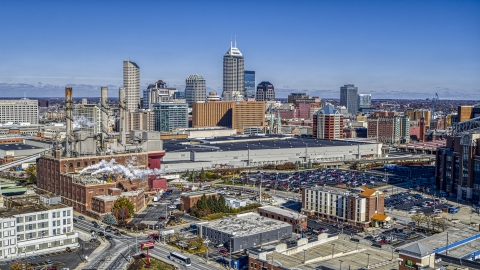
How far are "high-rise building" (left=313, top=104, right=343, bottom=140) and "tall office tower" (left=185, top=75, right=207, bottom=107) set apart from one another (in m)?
66.1

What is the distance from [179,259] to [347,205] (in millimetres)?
14053

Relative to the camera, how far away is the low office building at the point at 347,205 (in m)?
37.1

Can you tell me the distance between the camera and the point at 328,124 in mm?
84625

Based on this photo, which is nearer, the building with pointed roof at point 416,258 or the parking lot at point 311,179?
the building with pointed roof at point 416,258

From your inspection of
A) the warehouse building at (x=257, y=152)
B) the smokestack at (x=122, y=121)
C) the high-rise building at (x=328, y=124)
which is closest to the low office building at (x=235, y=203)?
the smokestack at (x=122, y=121)

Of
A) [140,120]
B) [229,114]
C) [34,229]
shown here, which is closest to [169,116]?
[140,120]

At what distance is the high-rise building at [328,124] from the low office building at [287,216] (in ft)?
157

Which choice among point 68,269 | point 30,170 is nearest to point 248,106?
point 30,170

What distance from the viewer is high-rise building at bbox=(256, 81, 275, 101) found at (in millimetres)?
191288

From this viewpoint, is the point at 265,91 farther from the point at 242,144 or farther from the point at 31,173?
the point at 31,173

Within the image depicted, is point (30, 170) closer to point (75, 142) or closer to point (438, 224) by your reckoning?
point (75, 142)

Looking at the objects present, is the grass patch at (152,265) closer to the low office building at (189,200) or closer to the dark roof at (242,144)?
the low office building at (189,200)

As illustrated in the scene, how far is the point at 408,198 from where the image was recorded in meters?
46.8

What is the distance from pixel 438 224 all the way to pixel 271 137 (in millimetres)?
53938
